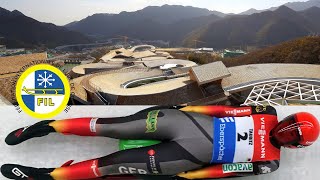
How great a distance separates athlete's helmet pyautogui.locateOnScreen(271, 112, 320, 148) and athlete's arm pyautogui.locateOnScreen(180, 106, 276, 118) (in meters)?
0.45

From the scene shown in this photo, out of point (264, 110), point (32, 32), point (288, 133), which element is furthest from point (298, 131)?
point (32, 32)

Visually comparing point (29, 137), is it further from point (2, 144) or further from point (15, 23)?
point (15, 23)

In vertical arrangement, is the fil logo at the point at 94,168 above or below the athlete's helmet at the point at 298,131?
below

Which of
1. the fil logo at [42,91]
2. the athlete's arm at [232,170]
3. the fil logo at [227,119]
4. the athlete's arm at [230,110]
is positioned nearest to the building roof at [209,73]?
the fil logo at [42,91]

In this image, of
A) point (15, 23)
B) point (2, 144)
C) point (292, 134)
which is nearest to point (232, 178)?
point (292, 134)

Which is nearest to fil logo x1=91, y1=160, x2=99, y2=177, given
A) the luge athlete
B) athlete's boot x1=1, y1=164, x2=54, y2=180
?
the luge athlete

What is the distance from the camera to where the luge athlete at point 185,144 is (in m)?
4.12

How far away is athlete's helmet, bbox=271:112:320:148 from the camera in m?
3.92

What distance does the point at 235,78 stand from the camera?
915 inches

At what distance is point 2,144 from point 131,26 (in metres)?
172

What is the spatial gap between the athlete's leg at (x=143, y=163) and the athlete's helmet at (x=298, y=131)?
100 centimetres

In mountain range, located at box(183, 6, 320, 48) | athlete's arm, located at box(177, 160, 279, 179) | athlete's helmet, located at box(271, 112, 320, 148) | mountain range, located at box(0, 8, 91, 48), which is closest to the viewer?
athlete's helmet, located at box(271, 112, 320, 148)

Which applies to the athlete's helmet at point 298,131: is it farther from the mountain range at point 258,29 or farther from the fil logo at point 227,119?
the mountain range at point 258,29

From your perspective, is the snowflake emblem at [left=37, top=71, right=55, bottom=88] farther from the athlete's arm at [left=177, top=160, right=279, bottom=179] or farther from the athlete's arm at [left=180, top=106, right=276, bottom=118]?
the athlete's arm at [left=177, top=160, right=279, bottom=179]
